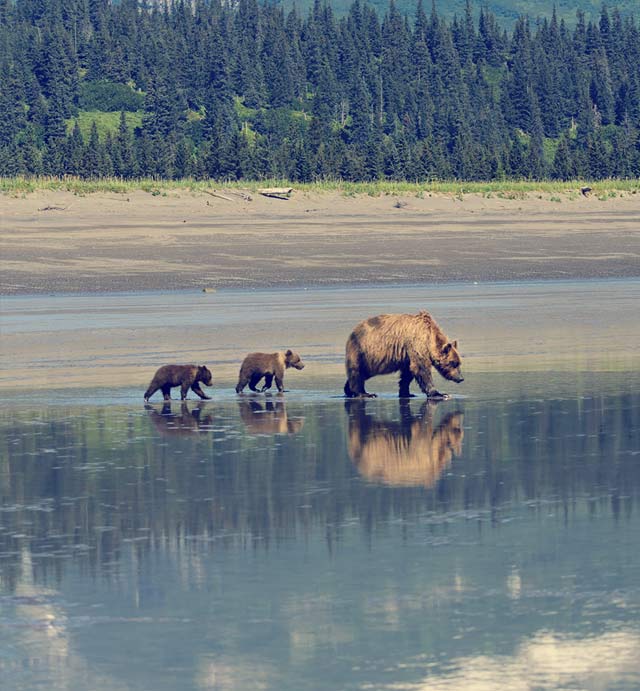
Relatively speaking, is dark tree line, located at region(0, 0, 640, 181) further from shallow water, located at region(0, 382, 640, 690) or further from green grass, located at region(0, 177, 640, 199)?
shallow water, located at region(0, 382, 640, 690)

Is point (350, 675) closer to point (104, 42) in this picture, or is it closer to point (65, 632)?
point (65, 632)

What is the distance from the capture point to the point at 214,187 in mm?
52094

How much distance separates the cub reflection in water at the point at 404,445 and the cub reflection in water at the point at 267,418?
595 mm

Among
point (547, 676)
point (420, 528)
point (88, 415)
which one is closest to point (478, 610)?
point (547, 676)

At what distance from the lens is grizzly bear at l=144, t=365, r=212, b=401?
16.5 m

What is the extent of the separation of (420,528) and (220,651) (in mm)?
2895

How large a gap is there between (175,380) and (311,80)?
148932 mm

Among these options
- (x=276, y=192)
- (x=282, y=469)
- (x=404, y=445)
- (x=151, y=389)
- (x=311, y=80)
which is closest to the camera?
(x=282, y=469)

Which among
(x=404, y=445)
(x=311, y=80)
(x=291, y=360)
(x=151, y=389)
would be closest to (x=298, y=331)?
(x=291, y=360)

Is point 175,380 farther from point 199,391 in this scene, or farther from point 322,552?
point 322,552

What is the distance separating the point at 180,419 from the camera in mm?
15281

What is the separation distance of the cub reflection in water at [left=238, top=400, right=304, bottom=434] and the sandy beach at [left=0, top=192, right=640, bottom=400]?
1.51m

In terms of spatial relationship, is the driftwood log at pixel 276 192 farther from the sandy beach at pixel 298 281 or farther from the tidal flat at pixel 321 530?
the tidal flat at pixel 321 530

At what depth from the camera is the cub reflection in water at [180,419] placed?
571 inches
